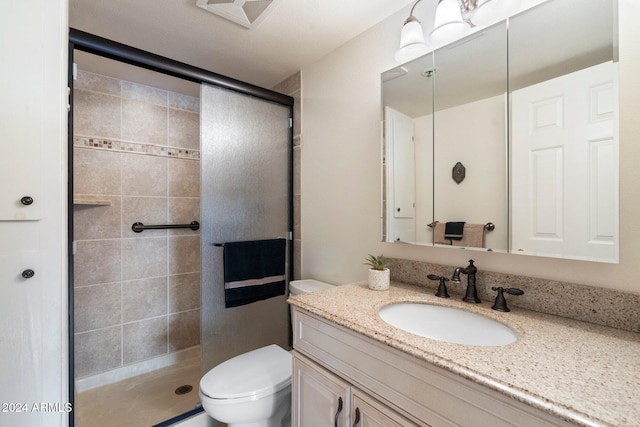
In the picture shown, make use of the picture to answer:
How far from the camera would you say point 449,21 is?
1083 millimetres

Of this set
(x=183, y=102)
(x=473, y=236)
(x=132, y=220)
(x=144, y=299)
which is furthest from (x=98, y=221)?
(x=473, y=236)

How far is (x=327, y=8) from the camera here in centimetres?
136

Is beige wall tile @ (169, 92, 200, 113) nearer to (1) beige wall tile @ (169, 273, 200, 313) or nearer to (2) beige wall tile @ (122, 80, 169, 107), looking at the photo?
(2) beige wall tile @ (122, 80, 169, 107)

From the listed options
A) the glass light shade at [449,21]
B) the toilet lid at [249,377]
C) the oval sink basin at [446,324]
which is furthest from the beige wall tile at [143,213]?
the glass light shade at [449,21]

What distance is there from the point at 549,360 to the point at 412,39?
1233 mm

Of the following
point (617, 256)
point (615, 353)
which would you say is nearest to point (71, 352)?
point (615, 353)

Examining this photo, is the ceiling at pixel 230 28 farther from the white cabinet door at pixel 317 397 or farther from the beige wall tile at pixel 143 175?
the white cabinet door at pixel 317 397

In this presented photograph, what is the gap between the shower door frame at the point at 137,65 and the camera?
1176 millimetres

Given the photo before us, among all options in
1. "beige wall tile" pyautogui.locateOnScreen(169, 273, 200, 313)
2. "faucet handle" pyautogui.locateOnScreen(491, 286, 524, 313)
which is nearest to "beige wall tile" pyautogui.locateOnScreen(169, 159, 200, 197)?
"beige wall tile" pyautogui.locateOnScreen(169, 273, 200, 313)

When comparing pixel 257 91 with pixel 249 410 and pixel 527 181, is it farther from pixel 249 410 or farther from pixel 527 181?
pixel 249 410

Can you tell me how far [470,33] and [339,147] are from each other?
0.82 metres

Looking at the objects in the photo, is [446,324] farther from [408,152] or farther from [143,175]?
[143,175]

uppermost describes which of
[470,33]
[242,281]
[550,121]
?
[470,33]

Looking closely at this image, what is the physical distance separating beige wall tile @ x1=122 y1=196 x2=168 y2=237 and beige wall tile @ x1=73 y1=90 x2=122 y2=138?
496 mm
